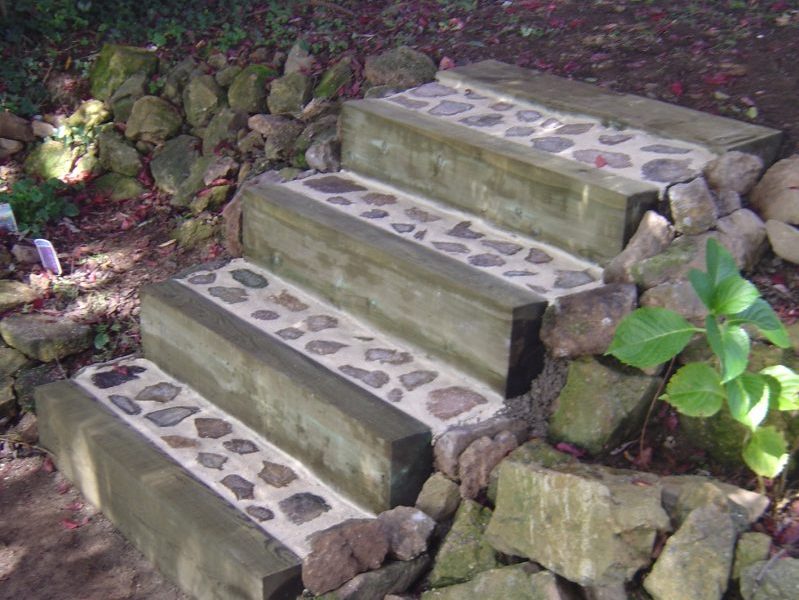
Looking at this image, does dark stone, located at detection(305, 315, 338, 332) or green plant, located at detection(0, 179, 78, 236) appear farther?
green plant, located at detection(0, 179, 78, 236)

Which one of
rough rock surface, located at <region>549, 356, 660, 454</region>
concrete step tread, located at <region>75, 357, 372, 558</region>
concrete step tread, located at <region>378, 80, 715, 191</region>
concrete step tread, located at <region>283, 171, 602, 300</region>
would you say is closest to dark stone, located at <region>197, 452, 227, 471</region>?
concrete step tread, located at <region>75, 357, 372, 558</region>

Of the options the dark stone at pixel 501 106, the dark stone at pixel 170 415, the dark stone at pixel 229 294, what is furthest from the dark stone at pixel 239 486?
the dark stone at pixel 501 106

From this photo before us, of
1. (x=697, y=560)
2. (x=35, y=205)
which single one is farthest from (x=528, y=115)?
(x=35, y=205)

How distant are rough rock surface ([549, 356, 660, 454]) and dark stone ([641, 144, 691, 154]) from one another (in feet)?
3.79

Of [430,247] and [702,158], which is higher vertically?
[702,158]

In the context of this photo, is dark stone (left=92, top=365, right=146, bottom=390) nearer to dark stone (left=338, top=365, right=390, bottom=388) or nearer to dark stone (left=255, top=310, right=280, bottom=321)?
dark stone (left=255, top=310, right=280, bottom=321)

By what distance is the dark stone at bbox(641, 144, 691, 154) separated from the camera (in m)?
4.15

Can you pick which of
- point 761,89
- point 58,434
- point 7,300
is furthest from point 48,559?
point 761,89

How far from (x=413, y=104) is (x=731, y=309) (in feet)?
8.42

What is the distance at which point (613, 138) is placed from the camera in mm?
4387

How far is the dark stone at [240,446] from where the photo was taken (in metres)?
4.05

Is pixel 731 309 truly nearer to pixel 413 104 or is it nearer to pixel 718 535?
pixel 718 535

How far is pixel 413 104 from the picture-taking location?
5.07 m

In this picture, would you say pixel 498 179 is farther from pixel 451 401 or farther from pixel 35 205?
pixel 35 205
